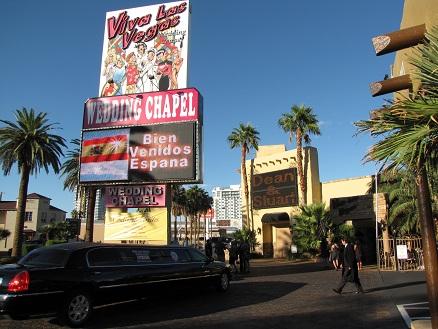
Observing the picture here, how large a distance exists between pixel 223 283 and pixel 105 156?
972cm

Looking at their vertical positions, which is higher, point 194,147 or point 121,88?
point 121,88

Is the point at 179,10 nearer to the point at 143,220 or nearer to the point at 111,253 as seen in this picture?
the point at 143,220

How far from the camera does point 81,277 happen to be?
30.3 ft

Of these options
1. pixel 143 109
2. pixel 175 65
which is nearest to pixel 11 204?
pixel 175 65

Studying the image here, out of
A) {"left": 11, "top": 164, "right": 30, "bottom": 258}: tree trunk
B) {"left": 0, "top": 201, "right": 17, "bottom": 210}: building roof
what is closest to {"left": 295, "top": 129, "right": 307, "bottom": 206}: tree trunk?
{"left": 11, "top": 164, "right": 30, "bottom": 258}: tree trunk

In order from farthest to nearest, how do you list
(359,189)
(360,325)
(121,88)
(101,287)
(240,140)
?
1. (240,140)
2. (359,189)
3. (121,88)
4. (101,287)
5. (360,325)

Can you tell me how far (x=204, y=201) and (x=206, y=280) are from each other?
66.7 m

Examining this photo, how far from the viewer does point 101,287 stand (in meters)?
9.61

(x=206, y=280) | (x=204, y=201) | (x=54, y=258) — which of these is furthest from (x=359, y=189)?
(x=204, y=201)

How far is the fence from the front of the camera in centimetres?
2275

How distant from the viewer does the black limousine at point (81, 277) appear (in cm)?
831

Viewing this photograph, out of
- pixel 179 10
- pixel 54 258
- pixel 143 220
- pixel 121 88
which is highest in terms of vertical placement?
pixel 179 10

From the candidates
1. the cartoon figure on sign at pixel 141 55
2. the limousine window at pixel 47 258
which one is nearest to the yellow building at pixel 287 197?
the cartoon figure on sign at pixel 141 55

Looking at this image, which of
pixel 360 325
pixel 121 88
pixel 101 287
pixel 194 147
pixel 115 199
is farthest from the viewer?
pixel 121 88
